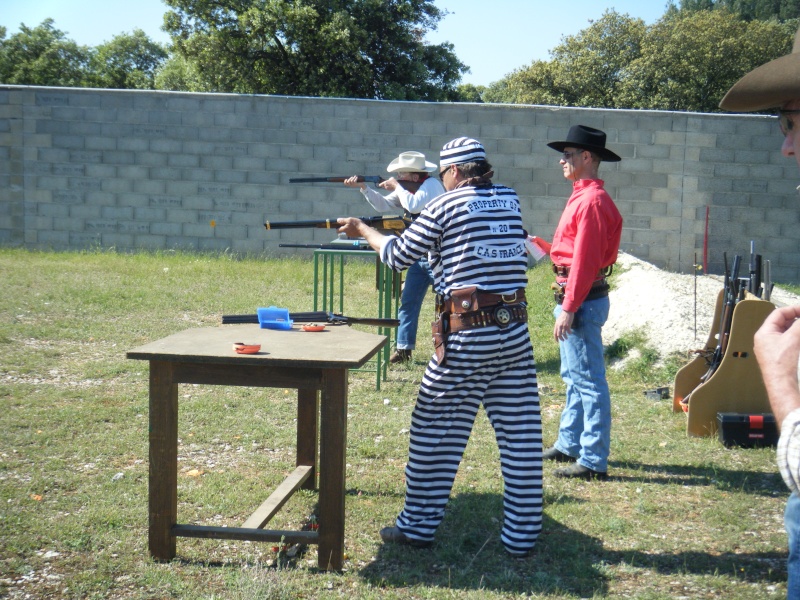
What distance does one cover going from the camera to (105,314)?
9602 mm

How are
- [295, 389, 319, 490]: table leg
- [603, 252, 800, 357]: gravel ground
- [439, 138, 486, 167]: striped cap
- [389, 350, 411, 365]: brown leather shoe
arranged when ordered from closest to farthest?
[439, 138, 486, 167]: striped cap < [295, 389, 319, 490]: table leg < [389, 350, 411, 365]: brown leather shoe < [603, 252, 800, 357]: gravel ground

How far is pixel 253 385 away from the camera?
3873 millimetres

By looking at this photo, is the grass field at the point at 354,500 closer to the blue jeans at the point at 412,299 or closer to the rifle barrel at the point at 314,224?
the blue jeans at the point at 412,299

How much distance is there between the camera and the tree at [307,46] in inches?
1009

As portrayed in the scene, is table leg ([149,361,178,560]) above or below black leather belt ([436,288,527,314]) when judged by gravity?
below

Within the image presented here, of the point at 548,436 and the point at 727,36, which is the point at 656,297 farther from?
the point at 727,36

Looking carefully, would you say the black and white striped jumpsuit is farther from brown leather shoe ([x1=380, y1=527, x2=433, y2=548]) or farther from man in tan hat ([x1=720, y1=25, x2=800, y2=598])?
man in tan hat ([x1=720, y1=25, x2=800, y2=598])

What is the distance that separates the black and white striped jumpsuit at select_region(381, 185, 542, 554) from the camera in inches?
157

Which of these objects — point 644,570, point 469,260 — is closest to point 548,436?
point 644,570

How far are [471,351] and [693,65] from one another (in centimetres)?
4117

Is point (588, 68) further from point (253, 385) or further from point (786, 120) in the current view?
point (786, 120)

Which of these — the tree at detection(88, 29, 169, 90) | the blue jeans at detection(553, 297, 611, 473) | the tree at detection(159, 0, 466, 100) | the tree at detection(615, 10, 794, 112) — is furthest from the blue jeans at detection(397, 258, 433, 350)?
the tree at detection(88, 29, 169, 90)

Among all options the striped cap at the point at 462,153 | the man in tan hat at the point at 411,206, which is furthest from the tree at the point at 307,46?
the striped cap at the point at 462,153

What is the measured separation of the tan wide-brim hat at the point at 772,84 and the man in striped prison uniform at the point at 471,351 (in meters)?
2.11
